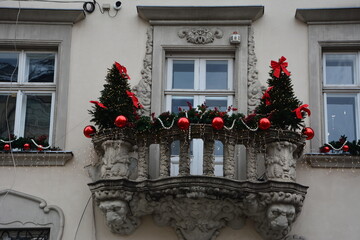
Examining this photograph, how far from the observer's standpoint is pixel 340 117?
1134 cm

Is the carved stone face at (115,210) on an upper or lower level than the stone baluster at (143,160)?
lower

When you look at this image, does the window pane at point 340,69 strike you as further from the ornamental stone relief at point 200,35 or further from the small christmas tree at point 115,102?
the small christmas tree at point 115,102

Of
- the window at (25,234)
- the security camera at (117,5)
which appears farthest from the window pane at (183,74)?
the window at (25,234)

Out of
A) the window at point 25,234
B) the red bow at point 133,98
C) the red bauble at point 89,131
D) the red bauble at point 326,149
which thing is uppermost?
the red bow at point 133,98

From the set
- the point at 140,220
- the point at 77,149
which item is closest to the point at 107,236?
the point at 140,220

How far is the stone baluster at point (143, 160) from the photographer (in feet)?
34.2

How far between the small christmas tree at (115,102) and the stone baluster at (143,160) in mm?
336

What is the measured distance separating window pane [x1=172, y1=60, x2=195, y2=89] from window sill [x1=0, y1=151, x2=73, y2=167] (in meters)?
1.80

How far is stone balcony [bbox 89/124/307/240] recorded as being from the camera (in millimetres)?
10109

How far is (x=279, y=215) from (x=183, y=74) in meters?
2.58

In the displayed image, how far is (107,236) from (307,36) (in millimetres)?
3831

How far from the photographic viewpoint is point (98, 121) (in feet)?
35.0

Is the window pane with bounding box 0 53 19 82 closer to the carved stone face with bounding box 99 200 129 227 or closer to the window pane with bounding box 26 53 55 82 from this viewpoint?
the window pane with bounding box 26 53 55 82

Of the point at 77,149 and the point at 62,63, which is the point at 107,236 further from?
the point at 62,63
